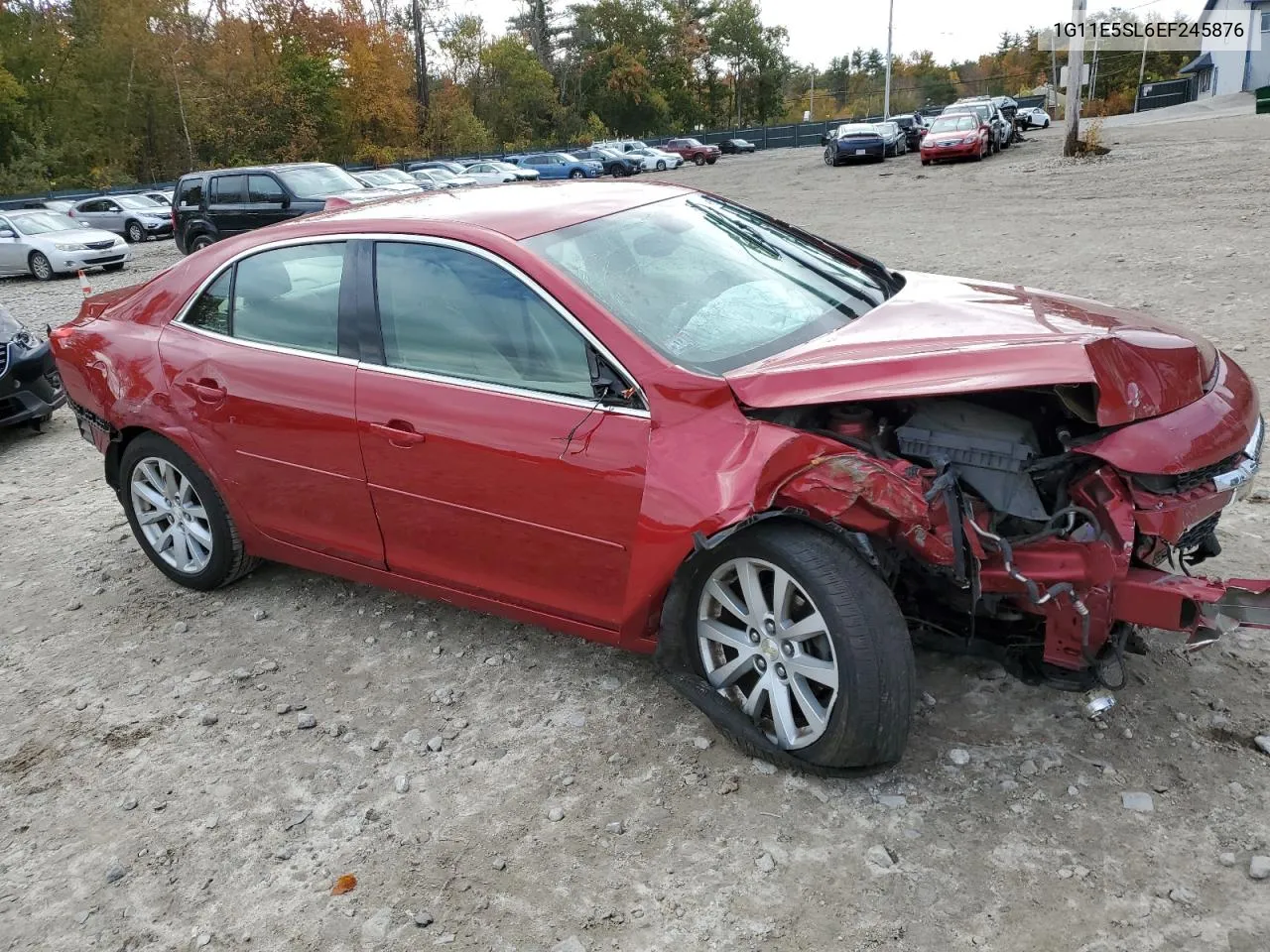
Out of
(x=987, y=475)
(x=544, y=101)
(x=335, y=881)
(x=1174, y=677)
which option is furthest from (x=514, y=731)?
(x=544, y=101)

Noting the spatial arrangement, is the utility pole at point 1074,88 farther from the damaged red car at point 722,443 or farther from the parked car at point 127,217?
the parked car at point 127,217

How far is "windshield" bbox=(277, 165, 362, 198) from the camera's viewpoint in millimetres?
15779

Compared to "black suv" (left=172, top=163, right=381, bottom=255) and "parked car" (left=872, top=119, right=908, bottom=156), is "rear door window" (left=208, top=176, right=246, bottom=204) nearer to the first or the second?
"black suv" (left=172, top=163, right=381, bottom=255)

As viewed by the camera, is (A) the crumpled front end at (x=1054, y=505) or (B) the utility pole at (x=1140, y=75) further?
(B) the utility pole at (x=1140, y=75)

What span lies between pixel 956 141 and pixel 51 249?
70.3ft

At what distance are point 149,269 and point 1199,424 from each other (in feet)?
66.5

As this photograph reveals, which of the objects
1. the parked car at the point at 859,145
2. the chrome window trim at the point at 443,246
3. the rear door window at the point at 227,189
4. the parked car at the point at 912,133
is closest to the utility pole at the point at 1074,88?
the parked car at the point at 859,145

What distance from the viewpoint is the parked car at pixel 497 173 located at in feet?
107

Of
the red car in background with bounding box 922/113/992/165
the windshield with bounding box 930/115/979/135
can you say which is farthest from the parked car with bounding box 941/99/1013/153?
the red car in background with bounding box 922/113/992/165

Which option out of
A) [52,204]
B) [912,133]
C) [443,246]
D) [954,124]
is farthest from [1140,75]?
[443,246]

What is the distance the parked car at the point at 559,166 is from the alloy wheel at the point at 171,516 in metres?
35.2

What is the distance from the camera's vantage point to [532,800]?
2.99 metres

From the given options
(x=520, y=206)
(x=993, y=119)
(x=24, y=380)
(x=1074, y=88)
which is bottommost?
(x=24, y=380)

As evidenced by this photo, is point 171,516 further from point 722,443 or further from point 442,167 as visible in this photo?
point 442,167
